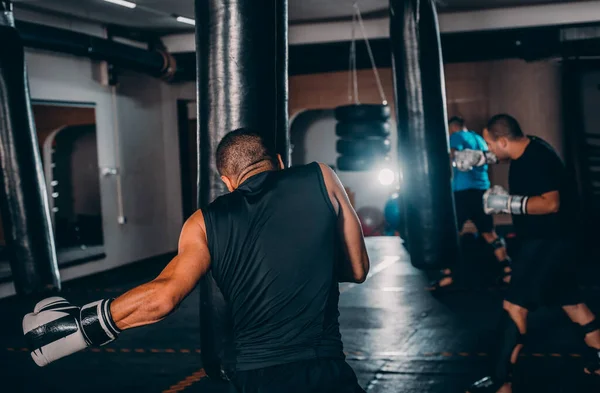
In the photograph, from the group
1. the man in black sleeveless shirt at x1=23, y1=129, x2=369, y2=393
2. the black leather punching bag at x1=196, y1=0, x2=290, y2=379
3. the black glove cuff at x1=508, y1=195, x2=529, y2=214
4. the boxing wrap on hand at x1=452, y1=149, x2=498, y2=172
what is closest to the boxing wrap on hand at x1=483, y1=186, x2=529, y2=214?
the black glove cuff at x1=508, y1=195, x2=529, y2=214

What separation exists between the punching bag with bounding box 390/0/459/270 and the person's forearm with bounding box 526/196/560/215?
0.77 m

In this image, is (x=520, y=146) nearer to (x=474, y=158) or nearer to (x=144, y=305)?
(x=474, y=158)

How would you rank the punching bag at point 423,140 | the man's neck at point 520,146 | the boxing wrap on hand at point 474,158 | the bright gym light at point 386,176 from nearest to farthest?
the man's neck at point 520,146 < the punching bag at point 423,140 < the boxing wrap on hand at point 474,158 < the bright gym light at point 386,176

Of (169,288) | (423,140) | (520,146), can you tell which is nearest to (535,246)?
(520,146)

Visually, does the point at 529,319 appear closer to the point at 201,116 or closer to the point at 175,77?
the point at 201,116

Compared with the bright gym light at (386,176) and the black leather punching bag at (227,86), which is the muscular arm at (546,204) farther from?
the bright gym light at (386,176)

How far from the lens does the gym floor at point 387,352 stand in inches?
165

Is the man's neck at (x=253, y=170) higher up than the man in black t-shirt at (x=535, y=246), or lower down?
higher up

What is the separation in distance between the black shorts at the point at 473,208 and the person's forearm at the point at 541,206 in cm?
323

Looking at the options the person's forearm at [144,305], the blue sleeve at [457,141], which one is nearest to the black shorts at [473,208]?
the blue sleeve at [457,141]

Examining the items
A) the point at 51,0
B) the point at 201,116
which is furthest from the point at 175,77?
the point at 201,116

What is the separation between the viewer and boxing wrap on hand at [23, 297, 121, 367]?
2018mm

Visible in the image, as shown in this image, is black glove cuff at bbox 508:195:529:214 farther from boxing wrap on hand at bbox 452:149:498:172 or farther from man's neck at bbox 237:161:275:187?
man's neck at bbox 237:161:275:187

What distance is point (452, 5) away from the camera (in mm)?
8617
